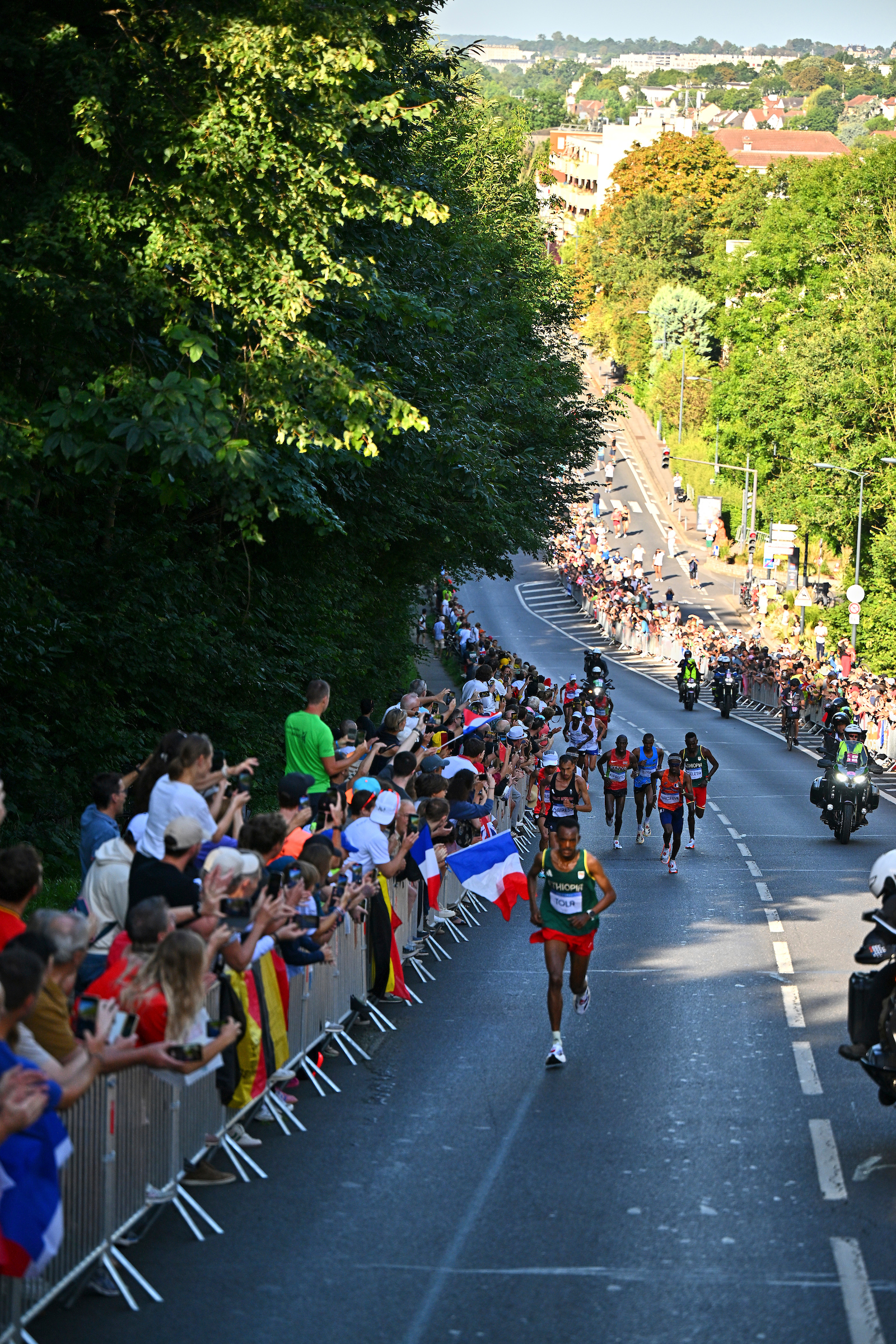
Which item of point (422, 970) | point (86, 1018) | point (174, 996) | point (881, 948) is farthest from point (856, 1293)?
point (422, 970)

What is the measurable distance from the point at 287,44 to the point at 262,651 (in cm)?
940

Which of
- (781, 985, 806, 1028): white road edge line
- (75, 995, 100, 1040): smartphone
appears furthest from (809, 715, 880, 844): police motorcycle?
(75, 995, 100, 1040): smartphone

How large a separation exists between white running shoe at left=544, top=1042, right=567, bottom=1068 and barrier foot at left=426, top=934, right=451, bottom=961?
12.2ft

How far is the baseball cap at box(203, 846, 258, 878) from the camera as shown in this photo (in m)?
9.01

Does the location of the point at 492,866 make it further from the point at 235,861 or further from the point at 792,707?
the point at 792,707

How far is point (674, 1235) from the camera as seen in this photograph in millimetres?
7898

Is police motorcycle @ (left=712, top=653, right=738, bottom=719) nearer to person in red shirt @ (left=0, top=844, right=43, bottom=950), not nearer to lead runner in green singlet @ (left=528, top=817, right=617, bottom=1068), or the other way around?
lead runner in green singlet @ (left=528, top=817, right=617, bottom=1068)

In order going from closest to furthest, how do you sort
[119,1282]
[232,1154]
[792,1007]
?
[119,1282] < [232,1154] < [792,1007]

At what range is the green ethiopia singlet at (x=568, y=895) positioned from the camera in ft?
38.0

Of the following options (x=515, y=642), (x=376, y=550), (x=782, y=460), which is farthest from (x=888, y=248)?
(x=376, y=550)

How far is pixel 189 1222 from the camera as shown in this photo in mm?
7688

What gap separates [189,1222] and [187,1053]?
3.32 ft

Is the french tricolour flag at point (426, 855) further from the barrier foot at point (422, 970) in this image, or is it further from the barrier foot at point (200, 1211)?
the barrier foot at point (200, 1211)

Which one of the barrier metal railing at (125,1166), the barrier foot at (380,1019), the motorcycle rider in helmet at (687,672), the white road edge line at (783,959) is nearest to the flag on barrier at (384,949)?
the barrier foot at (380,1019)
